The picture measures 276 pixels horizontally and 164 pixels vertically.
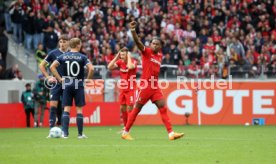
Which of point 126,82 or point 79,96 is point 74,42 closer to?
point 79,96

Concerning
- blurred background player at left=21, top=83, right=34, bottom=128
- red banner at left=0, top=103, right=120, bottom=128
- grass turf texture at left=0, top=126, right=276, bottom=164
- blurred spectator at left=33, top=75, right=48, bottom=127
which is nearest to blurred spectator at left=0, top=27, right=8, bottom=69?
blurred spectator at left=33, top=75, right=48, bottom=127

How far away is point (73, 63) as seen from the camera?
19562mm

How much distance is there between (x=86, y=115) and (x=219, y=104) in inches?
220

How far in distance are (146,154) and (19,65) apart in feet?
66.3

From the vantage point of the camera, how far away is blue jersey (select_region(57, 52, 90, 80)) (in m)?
19.6

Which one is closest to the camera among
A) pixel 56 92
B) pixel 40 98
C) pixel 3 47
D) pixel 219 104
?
pixel 56 92

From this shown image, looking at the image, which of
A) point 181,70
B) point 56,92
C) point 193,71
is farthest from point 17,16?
point 56,92

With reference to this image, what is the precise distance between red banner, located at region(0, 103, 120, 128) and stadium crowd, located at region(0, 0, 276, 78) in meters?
2.20

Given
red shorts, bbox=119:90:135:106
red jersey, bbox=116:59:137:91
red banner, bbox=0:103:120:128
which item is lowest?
red banner, bbox=0:103:120:128

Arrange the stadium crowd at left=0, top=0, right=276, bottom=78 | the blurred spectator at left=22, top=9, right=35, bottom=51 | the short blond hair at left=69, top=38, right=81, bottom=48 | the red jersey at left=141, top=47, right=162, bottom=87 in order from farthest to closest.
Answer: the blurred spectator at left=22, top=9, right=35, bottom=51
the stadium crowd at left=0, top=0, right=276, bottom=78
the short blond hair at left=69, top=38, right=81, bottom=48
the red jersey at left=141, top=47, right=162, bottom=87

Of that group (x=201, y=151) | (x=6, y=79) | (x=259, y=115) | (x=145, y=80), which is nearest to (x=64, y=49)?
(x=145, y=80)

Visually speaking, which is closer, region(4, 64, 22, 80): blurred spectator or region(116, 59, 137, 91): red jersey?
region(116, 59, 137, 91): red jersey

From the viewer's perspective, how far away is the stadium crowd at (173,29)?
110 feet

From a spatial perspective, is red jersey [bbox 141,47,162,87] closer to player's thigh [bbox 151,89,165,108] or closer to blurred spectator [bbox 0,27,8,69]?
player's thigh [bbox 151,89,165,108]
